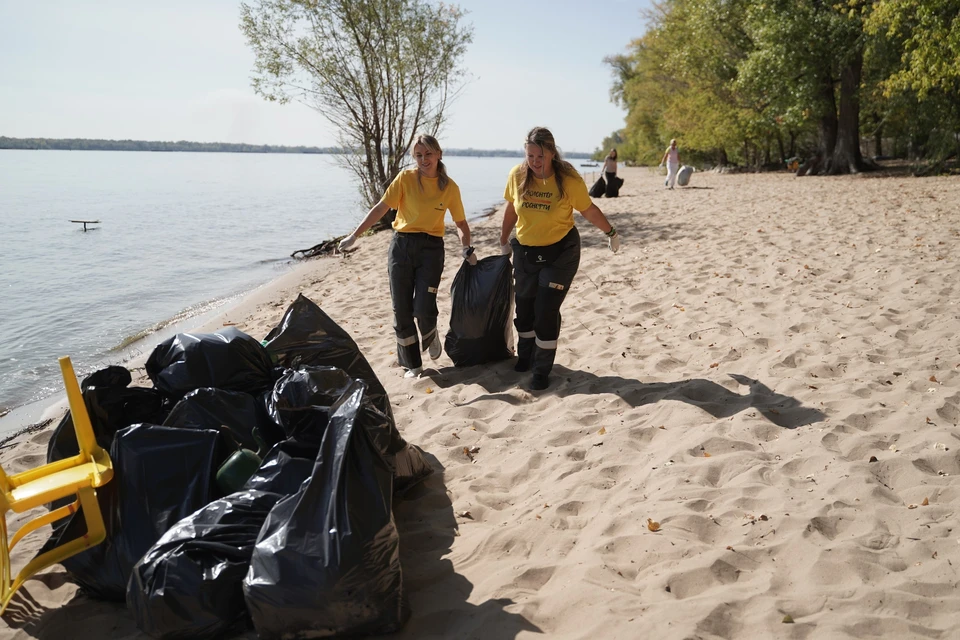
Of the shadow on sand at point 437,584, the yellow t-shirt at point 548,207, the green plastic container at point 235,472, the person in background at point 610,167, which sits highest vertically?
the person in background at point 610,167

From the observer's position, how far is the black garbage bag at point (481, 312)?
16.4ft

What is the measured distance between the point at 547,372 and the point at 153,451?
2578 mm

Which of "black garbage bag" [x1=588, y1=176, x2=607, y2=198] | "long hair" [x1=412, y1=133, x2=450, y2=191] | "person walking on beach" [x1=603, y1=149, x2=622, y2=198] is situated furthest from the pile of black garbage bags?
"black garbage bag" [x1=588, y1=176, x2=607, y2=198]

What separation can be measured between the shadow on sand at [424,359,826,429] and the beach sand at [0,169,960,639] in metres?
0.02

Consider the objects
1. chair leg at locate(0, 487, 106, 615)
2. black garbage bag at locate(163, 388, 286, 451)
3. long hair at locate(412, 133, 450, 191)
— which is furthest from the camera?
long hair at locate(412, 133, 450, 191)

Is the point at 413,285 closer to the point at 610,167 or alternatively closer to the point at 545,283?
→ the point at 545,283

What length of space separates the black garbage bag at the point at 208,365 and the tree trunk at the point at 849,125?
2030 centimetres

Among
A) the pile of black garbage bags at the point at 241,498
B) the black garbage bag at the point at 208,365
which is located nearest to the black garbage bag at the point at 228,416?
the pile of black garbage bags at the point at 241,498

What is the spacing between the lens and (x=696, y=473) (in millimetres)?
3236

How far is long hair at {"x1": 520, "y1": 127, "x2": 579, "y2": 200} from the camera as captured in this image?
13.9 feet

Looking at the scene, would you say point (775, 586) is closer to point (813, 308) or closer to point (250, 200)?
point (813, 308)

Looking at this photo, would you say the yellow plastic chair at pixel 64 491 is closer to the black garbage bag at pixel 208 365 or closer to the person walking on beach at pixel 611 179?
the black garbage bag at pixel 208 365

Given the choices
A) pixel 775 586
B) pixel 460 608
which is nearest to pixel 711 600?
pixel 775 586

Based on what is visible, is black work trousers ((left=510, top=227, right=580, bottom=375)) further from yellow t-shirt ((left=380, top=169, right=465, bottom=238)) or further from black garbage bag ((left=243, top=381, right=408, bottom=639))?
black garbage bag ((left=243, top=381, right=408, bottom=639))
